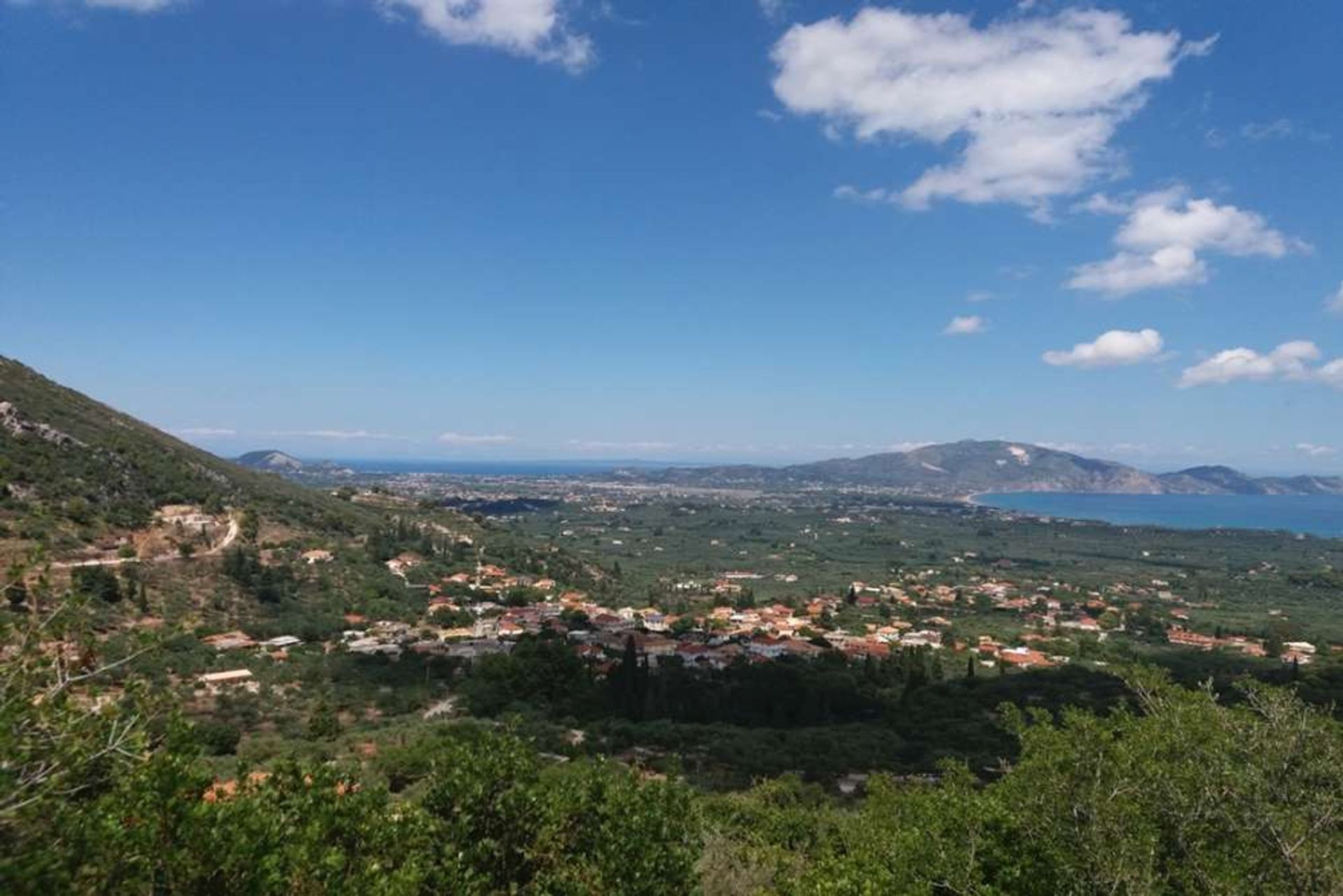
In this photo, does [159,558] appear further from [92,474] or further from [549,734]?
[549,734]

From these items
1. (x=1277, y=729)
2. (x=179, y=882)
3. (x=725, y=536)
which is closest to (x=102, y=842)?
(x=179, y=882)

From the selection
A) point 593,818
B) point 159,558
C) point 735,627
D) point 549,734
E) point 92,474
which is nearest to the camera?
point 593,818

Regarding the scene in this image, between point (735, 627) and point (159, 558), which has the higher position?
point (159, 558)

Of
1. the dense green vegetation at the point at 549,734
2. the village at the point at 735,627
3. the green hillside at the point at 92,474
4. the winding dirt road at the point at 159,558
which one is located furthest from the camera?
the village at the point at 735,627

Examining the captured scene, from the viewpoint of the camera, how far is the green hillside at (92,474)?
1785 inches

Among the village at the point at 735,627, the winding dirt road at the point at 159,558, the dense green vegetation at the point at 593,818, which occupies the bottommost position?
the village at the point at 735,627

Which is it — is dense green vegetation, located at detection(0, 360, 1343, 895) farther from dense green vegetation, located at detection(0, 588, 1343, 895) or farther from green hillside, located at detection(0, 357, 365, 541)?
green hillside, located at detection(0, 357, 365, 541)

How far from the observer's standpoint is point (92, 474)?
172 feet

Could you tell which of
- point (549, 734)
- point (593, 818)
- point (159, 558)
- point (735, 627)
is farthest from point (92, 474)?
point (593, 818)

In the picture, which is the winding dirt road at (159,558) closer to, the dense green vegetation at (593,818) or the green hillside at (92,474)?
the green hillside at (92,474)

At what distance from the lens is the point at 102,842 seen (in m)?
5.21

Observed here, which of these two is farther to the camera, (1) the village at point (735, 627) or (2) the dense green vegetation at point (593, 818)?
(1) the village at point (735, 627)

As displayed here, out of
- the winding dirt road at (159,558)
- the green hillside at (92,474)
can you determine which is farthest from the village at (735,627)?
the green hillside at (92,474)

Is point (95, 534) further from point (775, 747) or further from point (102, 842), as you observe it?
point (102, 842)
